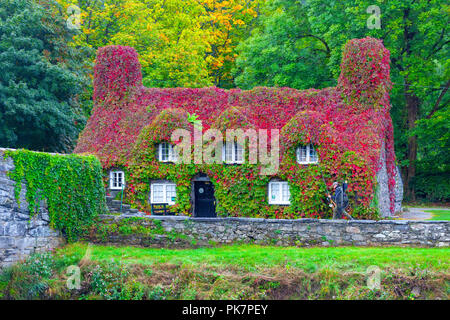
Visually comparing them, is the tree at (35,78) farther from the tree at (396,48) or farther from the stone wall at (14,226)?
the stone wall at (14,226)

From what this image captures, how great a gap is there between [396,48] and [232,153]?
57.1ft

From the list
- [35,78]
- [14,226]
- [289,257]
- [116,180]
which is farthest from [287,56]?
[14,226]

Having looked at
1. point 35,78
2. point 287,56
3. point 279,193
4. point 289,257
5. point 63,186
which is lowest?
point 289,257

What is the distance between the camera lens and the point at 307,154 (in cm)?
2577

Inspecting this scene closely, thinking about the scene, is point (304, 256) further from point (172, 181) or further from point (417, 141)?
point (417, 141)

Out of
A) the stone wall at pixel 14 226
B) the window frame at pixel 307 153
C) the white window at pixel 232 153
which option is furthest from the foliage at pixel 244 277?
the white window at pixel 232 153

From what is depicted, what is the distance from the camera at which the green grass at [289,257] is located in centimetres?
1791

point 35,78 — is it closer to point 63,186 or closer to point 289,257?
point 63,186

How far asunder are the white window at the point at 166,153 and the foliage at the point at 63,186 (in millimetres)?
5238

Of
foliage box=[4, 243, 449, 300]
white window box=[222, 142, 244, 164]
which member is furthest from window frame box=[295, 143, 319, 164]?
foliage box=[4, 243, 449, 300]

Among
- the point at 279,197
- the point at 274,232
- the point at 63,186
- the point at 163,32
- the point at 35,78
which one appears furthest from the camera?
the point at 163,32

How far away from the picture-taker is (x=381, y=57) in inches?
1112

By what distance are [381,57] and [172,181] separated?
1279 centimetres
